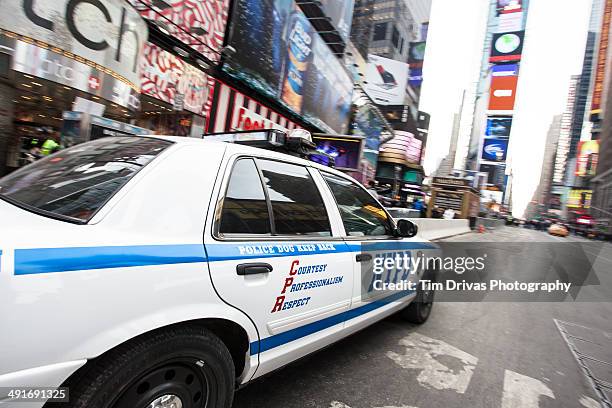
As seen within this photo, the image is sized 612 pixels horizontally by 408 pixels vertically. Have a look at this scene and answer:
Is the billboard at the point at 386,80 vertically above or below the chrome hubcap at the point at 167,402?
above

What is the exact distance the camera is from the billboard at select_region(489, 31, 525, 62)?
353 feet

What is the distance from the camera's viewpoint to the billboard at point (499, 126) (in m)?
108

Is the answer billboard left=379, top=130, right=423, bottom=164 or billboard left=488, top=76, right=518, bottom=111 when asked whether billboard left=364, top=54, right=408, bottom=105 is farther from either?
billboard left=488, top=76, right=518, bottom=111

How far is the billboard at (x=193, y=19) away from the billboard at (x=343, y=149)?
879cm

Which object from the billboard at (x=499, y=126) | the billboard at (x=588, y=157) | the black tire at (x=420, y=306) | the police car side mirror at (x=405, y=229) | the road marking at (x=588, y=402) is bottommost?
the road marking at (x=588, y=402)

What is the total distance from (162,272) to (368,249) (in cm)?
181

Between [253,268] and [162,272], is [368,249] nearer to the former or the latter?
[253,268]

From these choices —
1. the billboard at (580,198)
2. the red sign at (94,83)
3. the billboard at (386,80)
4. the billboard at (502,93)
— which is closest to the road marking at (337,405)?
the red sign at (94,83)

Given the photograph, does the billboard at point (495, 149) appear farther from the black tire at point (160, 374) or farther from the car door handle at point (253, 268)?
the black tire at point (160, 374)

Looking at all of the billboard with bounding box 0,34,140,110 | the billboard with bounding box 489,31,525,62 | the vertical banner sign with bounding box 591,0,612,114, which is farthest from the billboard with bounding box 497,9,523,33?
the billboard with bounding box 0,34,140,110

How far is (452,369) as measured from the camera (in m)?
3.29

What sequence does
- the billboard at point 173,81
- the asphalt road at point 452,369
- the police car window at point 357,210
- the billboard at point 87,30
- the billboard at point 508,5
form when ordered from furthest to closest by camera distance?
the billboard at point 508,5, the billboard at point 173,81, the billboard at point 87,30, the police car window at point 357,210, the asphalt road at point 452,369

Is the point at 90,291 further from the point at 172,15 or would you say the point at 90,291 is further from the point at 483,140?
the point at 483,140

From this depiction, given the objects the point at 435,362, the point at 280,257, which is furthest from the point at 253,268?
the point at 435,362
